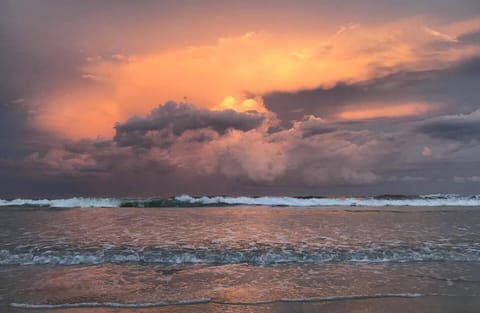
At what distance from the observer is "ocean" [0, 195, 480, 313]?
7.80 metres

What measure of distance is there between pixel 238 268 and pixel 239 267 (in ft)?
0.39

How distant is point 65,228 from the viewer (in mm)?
17203

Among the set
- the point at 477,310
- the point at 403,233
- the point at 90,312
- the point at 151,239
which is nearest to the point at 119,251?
the point at 151,239

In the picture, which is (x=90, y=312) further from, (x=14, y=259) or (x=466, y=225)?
(x=466, y=225)

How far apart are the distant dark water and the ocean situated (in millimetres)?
25

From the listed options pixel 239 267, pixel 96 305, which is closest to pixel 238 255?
pixel 239 267

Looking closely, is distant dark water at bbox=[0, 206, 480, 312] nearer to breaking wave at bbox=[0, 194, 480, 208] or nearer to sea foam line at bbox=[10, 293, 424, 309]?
sea foam line at bbox=[10, 293, 424, 309]

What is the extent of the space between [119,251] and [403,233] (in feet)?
35.3

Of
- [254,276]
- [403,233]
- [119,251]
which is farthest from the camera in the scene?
[403,233]

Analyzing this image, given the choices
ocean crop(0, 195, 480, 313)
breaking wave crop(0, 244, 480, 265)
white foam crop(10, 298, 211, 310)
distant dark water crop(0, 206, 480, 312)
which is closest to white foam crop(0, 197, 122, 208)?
ocean crop(0, 195, 480, 313)

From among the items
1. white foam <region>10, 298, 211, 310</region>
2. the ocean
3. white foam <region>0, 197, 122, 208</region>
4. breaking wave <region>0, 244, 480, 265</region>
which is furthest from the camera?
white foam <region>0, 197, 122, 208</region>

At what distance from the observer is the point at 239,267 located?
35.3ft

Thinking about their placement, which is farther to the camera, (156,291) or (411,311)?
(156,291)

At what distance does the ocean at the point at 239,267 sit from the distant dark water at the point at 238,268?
2 centimetres
